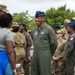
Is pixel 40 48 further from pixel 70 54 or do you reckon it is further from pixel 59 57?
pixel 59 57

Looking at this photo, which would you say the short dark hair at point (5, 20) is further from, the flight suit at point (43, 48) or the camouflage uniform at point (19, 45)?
the camouflage uniform at point (19, 45)

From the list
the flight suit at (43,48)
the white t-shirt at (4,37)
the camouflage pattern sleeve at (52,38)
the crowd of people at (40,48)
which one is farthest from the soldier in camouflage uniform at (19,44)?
the white t-shirt at (4,37)

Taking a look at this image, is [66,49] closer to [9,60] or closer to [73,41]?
[73,41]

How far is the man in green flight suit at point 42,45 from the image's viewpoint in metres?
9.04

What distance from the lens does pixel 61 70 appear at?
36.3ft

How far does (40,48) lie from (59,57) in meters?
2.02

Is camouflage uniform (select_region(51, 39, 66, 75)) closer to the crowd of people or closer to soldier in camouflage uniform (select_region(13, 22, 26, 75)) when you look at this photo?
the crowd of people

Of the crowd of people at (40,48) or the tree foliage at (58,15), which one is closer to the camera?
the crowd of people at (40,48)

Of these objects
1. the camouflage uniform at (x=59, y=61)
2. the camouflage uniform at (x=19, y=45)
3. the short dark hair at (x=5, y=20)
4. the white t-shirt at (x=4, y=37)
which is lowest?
the camouflage uniform at (x=59, y=61)

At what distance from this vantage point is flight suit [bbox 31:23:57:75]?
904 centimetres

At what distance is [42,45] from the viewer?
9016 mm

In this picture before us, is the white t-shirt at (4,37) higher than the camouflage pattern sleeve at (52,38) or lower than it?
higher

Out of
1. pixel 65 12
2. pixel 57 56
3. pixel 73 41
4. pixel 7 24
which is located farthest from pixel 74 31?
pixel 65 12

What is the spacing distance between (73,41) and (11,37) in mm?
3189
